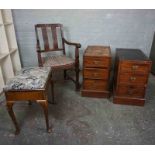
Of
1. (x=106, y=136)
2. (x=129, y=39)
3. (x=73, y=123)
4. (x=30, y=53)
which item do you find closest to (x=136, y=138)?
(x=106, y=136)

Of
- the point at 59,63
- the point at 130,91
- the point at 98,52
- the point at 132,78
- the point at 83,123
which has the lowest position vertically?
the point at 83,123

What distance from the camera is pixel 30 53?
288cm

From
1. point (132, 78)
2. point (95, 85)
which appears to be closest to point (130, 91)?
point (132, 78)

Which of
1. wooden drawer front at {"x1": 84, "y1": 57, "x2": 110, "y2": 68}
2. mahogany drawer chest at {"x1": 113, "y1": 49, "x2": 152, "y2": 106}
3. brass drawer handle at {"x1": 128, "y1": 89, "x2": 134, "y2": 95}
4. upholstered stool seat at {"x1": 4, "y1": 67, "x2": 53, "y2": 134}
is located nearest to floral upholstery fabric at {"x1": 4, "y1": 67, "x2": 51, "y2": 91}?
upholstered stool seat at {"x1": 4, "y1": 67, "x2": 53, "y2": 134}

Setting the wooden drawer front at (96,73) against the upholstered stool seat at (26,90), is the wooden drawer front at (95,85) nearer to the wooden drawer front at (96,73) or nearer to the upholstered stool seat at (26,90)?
the wooden drawer front at (96,73)

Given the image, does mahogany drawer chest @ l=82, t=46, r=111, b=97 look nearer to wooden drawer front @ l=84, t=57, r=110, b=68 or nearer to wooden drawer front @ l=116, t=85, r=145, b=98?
wooden drawer front @ l=84, t=57, r=110, b=68

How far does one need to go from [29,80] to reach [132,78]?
1.09m

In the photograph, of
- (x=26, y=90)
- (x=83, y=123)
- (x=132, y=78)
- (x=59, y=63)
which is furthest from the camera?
(x=59, y=63)

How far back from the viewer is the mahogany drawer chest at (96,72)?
5.99 ft

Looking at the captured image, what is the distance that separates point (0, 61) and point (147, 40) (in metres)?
2.30

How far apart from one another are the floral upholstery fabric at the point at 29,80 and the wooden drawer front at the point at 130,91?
0.86 meters

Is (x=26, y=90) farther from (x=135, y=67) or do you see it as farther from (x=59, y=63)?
(x=135, y=67)

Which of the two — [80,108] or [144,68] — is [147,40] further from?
[80,108]

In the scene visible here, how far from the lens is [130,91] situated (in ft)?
6.07
